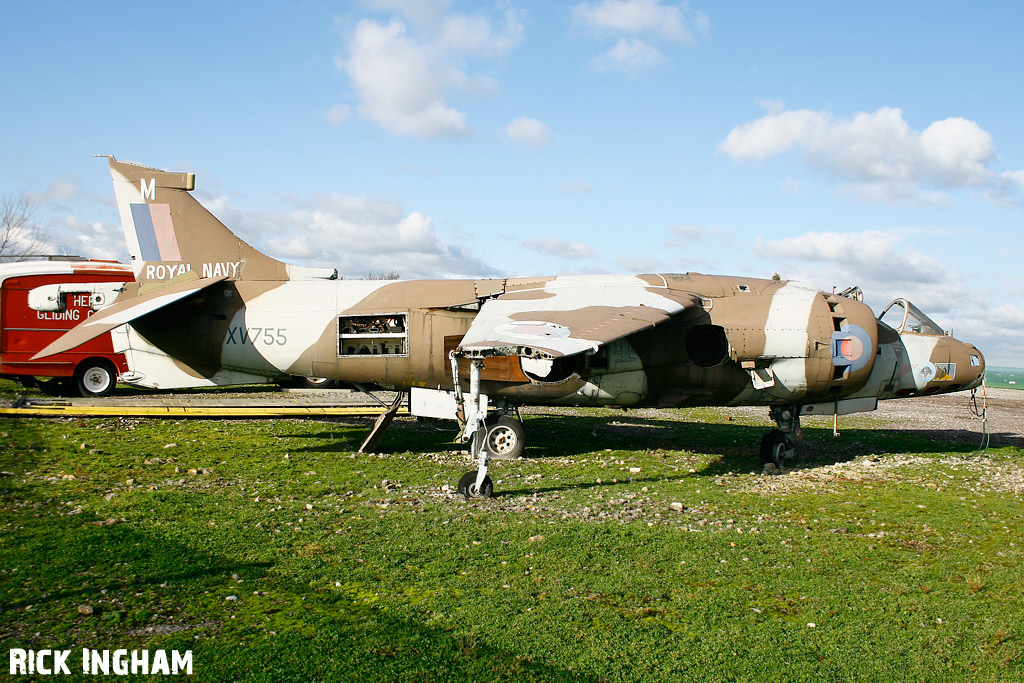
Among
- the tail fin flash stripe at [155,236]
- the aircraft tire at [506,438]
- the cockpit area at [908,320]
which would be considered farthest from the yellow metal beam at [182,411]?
the cockpit area at [908,320]

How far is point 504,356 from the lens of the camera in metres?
13.6

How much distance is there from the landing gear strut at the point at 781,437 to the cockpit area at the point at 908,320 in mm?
2991

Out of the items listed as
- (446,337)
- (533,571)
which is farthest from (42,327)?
(533,571)

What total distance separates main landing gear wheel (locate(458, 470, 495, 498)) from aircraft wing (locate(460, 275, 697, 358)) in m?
1.98

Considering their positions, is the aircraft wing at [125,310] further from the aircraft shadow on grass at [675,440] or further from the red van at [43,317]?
the red van at [43,317]

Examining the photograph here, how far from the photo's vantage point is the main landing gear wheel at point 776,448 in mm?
13898

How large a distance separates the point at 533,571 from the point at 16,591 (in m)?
4.95

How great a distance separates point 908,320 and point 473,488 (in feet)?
34.6

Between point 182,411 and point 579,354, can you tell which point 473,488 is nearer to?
point 579,354

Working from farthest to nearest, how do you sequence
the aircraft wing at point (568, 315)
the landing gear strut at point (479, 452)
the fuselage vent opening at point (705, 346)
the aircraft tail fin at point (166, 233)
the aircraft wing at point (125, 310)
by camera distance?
1. the aircraft tail fin at point (166, 233)
2. the fuselage vent opening at point (705, 346)
3. the aircraft wing at point (125, 310)
4. the landing gear strut at point (479, 452)
5. the aircraft wing at point (568, 315)

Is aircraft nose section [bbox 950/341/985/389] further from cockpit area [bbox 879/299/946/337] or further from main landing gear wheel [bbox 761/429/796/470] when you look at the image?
main landing gear wheel [bbox 761/429/796/470]

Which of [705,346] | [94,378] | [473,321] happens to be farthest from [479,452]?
[94,378]

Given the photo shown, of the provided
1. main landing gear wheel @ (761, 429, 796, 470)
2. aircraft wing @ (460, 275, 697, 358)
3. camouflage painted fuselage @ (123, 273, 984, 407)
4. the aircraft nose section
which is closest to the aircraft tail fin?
camouflage painted fuselage @ (123, 273, 984, 407)

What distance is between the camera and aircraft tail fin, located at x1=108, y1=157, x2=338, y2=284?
1479 centimetres
